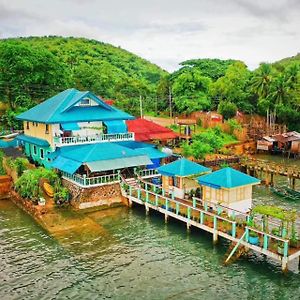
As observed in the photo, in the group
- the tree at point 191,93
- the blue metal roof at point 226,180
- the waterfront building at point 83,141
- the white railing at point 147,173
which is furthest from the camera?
the tree at point 191,93

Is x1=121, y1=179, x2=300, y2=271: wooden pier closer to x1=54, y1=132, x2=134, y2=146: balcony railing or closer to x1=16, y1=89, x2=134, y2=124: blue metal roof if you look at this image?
x1=54, y1=132, x2=134, y2=146: balcony railing

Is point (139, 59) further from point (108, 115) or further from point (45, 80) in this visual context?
point (108, 115)

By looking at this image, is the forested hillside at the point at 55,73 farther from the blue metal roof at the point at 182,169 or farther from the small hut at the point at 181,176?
the small hut at the point at 181,176

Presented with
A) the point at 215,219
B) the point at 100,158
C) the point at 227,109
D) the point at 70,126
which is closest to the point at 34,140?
the point at 70,126

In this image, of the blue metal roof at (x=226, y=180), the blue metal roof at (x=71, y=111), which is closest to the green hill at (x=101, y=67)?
the blue metal roof at (x=71, y=111)

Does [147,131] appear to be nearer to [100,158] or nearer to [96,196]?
[100,158]

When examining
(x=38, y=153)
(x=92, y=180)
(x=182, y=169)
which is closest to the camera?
(x=182, y=169)
